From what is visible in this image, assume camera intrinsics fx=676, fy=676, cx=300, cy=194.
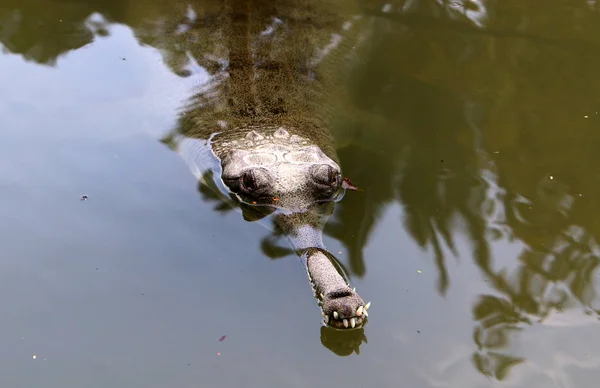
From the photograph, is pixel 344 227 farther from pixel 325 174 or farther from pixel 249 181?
pixel 249 181

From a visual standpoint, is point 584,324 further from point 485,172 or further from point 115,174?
point 115,174

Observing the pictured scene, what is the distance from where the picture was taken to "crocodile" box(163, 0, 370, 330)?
14.2ft

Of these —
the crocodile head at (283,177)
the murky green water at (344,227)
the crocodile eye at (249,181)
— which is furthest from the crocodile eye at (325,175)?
the crocodile eye at (249,181)

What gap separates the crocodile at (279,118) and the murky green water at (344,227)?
0.46 ft

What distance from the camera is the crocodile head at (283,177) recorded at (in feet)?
14.9

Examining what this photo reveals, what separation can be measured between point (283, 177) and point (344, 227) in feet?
1.90

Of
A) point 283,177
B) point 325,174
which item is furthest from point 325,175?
point 283,177

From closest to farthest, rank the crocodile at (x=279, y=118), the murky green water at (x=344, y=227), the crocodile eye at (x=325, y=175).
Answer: the murky green water at (x=344, y=227)
the crocodile at (x=279, y=118)
the crocodile eye at (x=325, y=175)

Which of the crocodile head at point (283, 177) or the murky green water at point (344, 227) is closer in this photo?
the murky green water at point (344, 227)

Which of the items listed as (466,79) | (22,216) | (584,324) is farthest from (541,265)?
(22,216)

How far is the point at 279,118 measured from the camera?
5562 millimetres

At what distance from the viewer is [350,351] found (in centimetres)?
350

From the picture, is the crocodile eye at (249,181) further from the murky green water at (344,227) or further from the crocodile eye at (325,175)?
the crocodile eye at (325,175)

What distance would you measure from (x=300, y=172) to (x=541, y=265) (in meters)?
1.67
